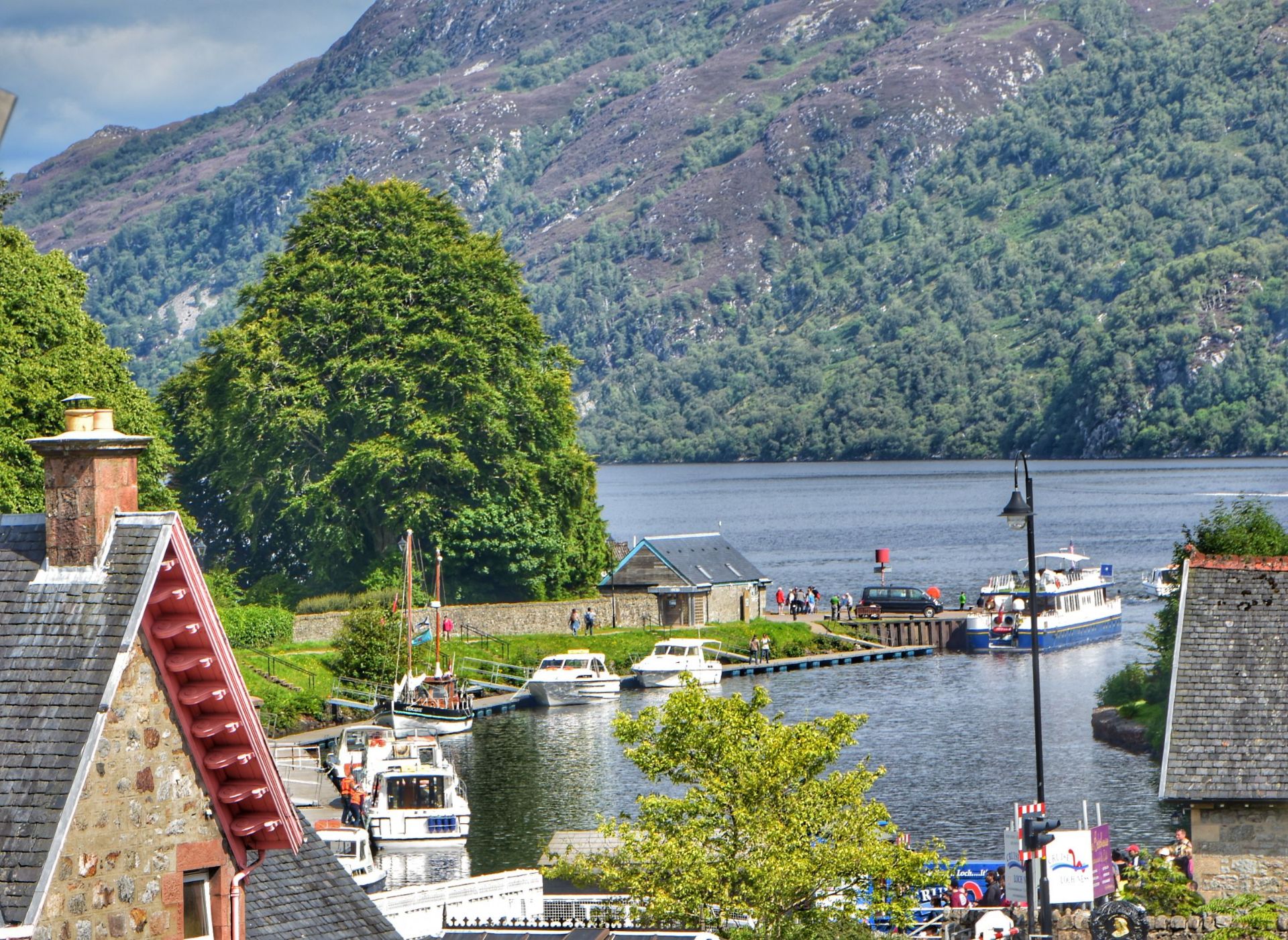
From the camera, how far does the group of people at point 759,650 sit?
92.9 metres

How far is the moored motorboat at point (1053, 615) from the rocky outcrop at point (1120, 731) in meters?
31.4

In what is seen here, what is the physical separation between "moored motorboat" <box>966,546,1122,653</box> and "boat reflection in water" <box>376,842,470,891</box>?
5482cm

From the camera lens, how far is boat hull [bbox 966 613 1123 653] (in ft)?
342

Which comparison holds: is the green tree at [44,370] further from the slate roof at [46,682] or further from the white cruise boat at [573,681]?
the slate roof at [46,682]

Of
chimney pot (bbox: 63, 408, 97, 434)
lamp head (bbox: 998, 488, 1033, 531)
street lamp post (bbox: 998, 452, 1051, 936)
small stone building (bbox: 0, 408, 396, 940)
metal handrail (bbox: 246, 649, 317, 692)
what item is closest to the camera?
small stone building (bbox: 0, 408, 396, 940)

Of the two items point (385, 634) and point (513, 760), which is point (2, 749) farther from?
point (385, 634)

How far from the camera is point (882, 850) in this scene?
27.4 meters

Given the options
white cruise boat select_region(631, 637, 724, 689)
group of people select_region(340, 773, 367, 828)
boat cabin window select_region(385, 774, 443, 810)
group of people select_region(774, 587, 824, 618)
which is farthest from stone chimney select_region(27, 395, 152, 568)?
group of people select_region(774, 587, 824, 618)

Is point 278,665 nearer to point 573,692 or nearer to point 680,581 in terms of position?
point 573,692

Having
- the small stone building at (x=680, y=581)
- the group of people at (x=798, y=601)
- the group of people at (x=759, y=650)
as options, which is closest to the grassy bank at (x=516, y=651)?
the group of people at (x=759, y=650)

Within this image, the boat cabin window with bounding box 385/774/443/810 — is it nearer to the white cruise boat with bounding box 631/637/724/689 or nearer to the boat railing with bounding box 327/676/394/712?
the boat railing with bounding box 327/676/394/712

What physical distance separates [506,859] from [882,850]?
2398cm

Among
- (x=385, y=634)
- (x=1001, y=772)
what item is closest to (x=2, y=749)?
(x=1001, y=772)

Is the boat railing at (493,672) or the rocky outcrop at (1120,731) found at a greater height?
the boat railing at (493,672)
